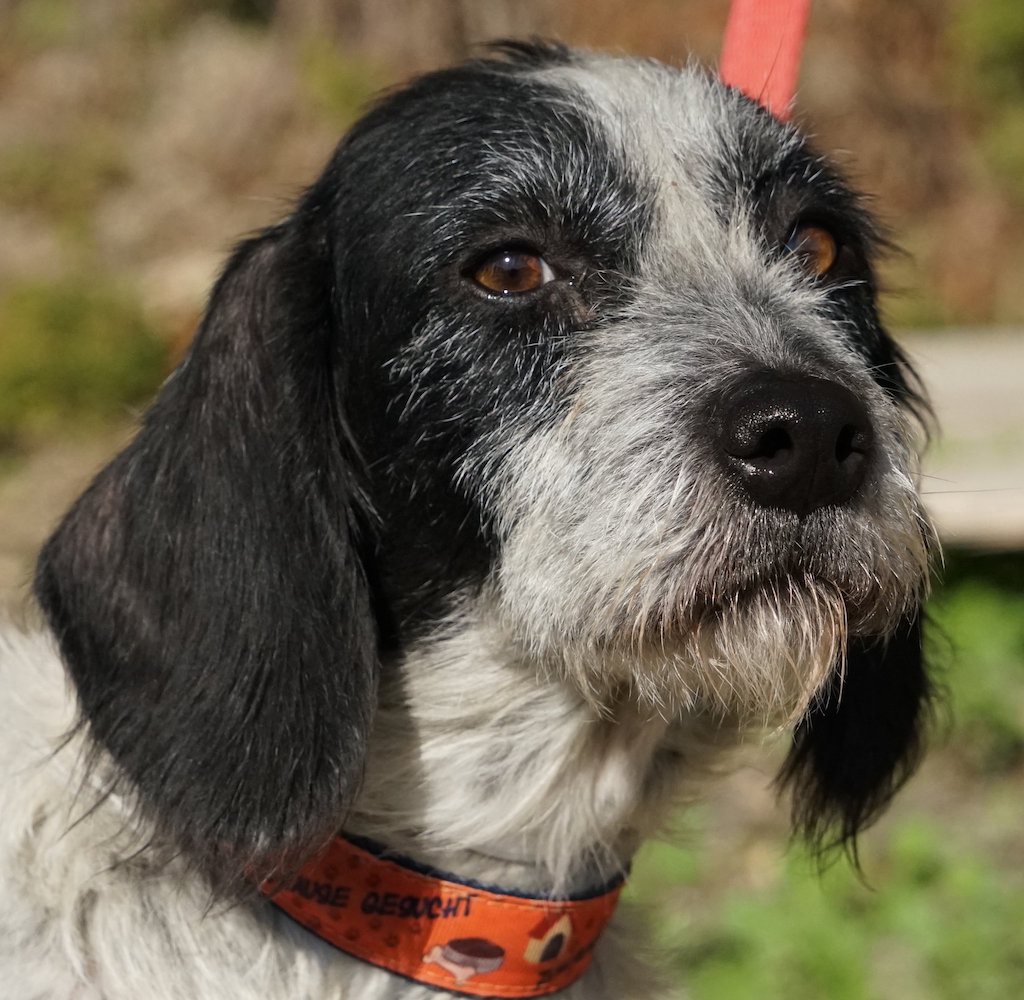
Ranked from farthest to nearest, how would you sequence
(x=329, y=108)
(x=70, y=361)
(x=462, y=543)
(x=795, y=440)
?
1. (x=329, y=108)
2. (x=70, y=361)
3. (x=462, y=543)
4. (x=795, y=440)

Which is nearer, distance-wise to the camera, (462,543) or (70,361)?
(462,543)

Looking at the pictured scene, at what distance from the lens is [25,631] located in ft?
7.42

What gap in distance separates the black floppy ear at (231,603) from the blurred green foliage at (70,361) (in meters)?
6.06

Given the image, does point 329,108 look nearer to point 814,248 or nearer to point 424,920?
point 814,248

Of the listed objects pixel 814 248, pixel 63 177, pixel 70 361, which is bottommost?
pixel 63 177

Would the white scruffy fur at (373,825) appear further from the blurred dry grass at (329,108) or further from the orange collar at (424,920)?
the blurred dry grass at (329,108)

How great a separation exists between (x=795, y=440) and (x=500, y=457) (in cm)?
49

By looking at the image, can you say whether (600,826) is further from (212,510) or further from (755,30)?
(755,30)

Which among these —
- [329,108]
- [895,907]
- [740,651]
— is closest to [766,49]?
[740,651]

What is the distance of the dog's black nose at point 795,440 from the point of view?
5.26 ft

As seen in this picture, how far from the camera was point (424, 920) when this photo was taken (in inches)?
74.9

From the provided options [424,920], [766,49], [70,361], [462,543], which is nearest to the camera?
[424,920]

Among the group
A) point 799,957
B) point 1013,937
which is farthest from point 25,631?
point 1013,937

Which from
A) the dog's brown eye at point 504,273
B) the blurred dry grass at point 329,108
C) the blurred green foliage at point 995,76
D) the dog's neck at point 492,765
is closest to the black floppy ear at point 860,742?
the dog's neck at point 492,765
